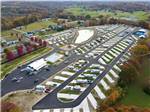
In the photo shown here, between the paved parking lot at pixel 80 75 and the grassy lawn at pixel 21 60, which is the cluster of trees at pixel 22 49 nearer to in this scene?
the grassy lawn at pixel 21 60

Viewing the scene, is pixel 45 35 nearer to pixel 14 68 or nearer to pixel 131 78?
pixel 14 68

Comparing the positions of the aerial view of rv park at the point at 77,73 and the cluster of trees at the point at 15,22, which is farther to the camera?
the cluster of trees at the point at 15,22

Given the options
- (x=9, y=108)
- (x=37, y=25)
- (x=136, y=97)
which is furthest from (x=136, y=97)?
(x=37, y=25)

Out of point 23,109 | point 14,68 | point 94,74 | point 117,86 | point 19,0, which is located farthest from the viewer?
point 19,0

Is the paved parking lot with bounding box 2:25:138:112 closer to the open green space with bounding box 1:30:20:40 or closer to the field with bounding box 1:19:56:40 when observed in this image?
the open green space with bounding box 1:30:20:40

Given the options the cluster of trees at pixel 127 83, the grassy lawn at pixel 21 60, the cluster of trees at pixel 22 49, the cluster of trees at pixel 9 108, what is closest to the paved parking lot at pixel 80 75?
the grassy lawn at pixel 21 60

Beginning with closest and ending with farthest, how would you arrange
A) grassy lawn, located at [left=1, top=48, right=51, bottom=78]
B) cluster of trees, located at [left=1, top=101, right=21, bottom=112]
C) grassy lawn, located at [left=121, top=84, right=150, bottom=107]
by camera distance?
cluster of trees, located at [left=1, top=101, right=21, bottom=112] < grassy lawn, located at [left=121, top=84, right=150, bottom=107] < grassy lawn, located at [left=1, top=48, right=51, bottom=78]

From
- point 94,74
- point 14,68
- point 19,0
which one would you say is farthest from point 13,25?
point 19,0

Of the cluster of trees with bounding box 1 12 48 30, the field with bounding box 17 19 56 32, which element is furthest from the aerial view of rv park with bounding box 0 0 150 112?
the cluster of trees with bounding box 1 12 48 30

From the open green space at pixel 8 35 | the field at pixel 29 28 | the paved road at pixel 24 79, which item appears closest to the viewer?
the paved road at pixel 24 79
